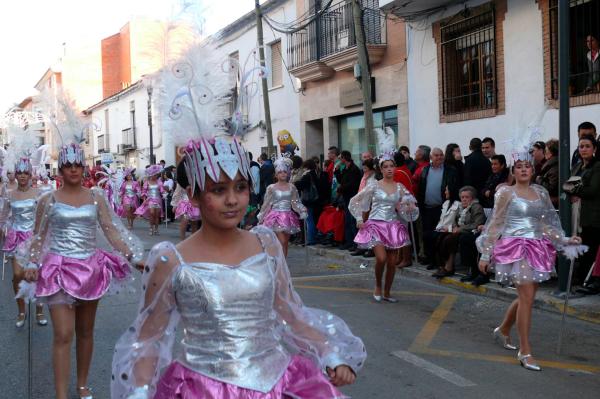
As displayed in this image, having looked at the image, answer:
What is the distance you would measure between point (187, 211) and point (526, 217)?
1060 cm

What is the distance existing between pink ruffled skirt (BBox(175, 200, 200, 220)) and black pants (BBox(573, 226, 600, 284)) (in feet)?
27.8

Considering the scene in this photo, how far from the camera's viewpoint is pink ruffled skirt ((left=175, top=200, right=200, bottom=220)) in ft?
51.6

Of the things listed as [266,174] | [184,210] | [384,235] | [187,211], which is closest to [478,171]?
[384,235]

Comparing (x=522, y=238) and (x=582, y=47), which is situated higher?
(x=582, y=47)

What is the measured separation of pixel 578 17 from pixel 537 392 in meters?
8.62

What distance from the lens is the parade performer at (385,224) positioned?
911cm

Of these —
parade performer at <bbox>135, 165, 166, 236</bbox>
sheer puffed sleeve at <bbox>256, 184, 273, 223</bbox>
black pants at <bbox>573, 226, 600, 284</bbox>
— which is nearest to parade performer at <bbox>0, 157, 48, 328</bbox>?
sheer puffed sleeve at <bbox>256, 184, 273, 223</bbox>

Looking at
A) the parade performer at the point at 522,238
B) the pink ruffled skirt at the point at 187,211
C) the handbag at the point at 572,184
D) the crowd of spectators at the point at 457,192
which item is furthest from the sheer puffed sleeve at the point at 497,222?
the pink ruffled skirt at the point at 187,211

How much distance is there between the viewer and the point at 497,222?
6.69 meters

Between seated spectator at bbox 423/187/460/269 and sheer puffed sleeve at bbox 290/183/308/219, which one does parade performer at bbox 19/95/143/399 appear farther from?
seated spectator at bbox 423/187/460/269

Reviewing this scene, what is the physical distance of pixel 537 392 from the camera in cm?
554

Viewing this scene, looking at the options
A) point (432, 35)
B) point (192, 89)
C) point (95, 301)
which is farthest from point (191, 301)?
point (432, 35)

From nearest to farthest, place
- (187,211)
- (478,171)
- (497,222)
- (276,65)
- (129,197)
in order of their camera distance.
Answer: (497,222) → (478,171) → (187,211) → (129,197) → (276,65)

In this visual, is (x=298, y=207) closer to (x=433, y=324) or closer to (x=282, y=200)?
(x=282, y=200)
